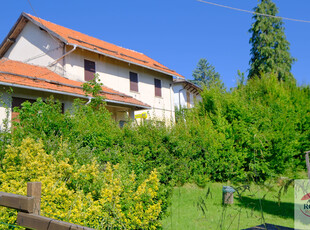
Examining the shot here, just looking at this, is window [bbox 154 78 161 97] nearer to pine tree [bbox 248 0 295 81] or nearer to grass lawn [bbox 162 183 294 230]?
grass lawn [bbox 162 183 294 230]

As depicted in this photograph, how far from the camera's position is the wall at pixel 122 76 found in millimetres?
16641

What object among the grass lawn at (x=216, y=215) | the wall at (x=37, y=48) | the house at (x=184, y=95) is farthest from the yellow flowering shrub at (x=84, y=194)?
the house at (x=184, y=95)

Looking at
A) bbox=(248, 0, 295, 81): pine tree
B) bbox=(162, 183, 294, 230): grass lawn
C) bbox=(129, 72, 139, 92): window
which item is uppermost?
bbox=(248, 0, 295, 81): pine tree

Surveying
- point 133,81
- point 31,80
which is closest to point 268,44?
point 133,81

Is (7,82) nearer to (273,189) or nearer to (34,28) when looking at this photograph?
(34,28)

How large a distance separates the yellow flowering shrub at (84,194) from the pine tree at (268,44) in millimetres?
33113

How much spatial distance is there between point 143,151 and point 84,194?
467 centimetres

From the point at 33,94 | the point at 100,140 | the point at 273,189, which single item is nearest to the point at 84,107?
the point at 100,140

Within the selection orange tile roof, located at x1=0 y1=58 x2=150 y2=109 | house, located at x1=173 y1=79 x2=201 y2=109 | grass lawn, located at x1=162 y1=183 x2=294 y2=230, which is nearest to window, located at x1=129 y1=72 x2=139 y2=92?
orange tile roof, located at x1=0 y1=58 x2=150 y2=109

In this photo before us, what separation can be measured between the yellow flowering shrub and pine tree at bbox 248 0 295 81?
109 feet

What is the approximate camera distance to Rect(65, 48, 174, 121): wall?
16641mm

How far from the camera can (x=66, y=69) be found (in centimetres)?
1595

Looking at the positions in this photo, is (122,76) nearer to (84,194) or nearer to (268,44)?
(84,194)

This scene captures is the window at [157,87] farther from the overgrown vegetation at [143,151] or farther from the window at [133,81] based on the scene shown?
the overgrown vegetation at [143,151]
